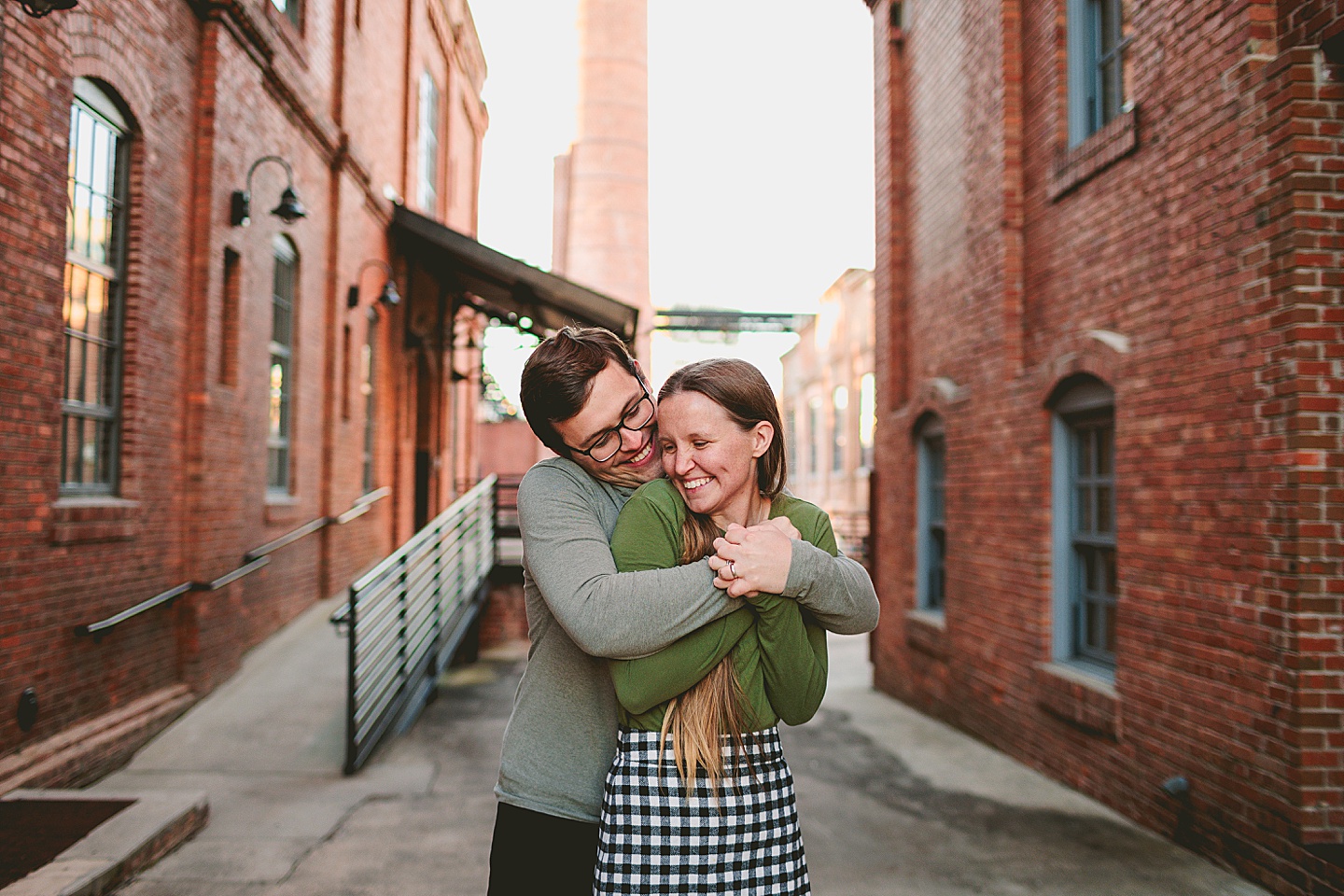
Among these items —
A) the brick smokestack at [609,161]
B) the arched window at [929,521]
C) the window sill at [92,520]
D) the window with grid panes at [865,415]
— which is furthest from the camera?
the window with grid panes at [865,415]

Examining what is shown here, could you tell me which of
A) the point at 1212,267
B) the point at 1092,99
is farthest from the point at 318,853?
A: the point at 1092,99

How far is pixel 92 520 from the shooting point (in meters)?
5.82

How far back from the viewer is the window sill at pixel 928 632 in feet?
29.6

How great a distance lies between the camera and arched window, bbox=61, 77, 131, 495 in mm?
5891

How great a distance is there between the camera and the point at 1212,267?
5008 mm

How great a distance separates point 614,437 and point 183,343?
622cm

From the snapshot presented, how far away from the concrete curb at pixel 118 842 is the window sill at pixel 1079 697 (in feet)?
17.4

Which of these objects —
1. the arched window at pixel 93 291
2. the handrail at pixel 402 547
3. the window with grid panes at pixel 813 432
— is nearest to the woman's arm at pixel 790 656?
the handrail at pixel 402 547

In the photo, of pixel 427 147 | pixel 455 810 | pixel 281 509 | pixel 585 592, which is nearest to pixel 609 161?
pixel 427 147

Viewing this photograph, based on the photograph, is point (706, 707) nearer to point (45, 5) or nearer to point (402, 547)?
point (45, 5)

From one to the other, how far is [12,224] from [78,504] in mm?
1652

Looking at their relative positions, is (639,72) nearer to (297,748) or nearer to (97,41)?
(97,41)

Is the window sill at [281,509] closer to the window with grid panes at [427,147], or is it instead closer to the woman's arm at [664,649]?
the window with grid panes at [427,147]

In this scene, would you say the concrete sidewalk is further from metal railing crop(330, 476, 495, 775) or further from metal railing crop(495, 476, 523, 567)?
metal railing crop(495, 476, 523, 567)
